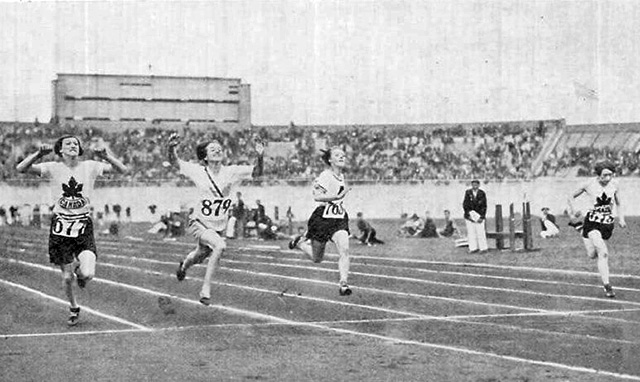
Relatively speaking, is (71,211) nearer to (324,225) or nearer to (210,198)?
(210,198)

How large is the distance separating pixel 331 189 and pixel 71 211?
4.40 meters

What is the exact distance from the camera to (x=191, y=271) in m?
20.9

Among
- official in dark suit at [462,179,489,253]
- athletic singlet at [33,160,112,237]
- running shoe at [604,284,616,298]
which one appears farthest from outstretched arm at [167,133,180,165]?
official in dark suit at [462,179,489,253]

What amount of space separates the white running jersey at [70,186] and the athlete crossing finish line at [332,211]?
4041mm

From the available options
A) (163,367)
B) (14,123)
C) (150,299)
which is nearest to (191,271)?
(150,299)

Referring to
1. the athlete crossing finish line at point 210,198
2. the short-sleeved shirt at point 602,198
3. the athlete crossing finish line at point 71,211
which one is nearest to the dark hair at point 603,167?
the short-sleeved shirt at point 602,198

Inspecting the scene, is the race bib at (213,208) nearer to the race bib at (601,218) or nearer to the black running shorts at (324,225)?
Answer: the black running shorts at (324,225)

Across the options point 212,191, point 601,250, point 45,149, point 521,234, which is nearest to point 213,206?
point 212,191

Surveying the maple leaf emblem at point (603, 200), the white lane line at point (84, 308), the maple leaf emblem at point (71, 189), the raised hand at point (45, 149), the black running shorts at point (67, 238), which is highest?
the raised hand at point (45, 149)

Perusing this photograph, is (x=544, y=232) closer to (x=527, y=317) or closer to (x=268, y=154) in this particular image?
(x=527, y=317)

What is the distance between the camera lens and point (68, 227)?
1163cm

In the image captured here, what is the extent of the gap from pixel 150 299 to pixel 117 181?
45.7 m

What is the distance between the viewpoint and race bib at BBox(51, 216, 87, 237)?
1162 cm

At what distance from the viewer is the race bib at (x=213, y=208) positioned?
1346 centimetres
